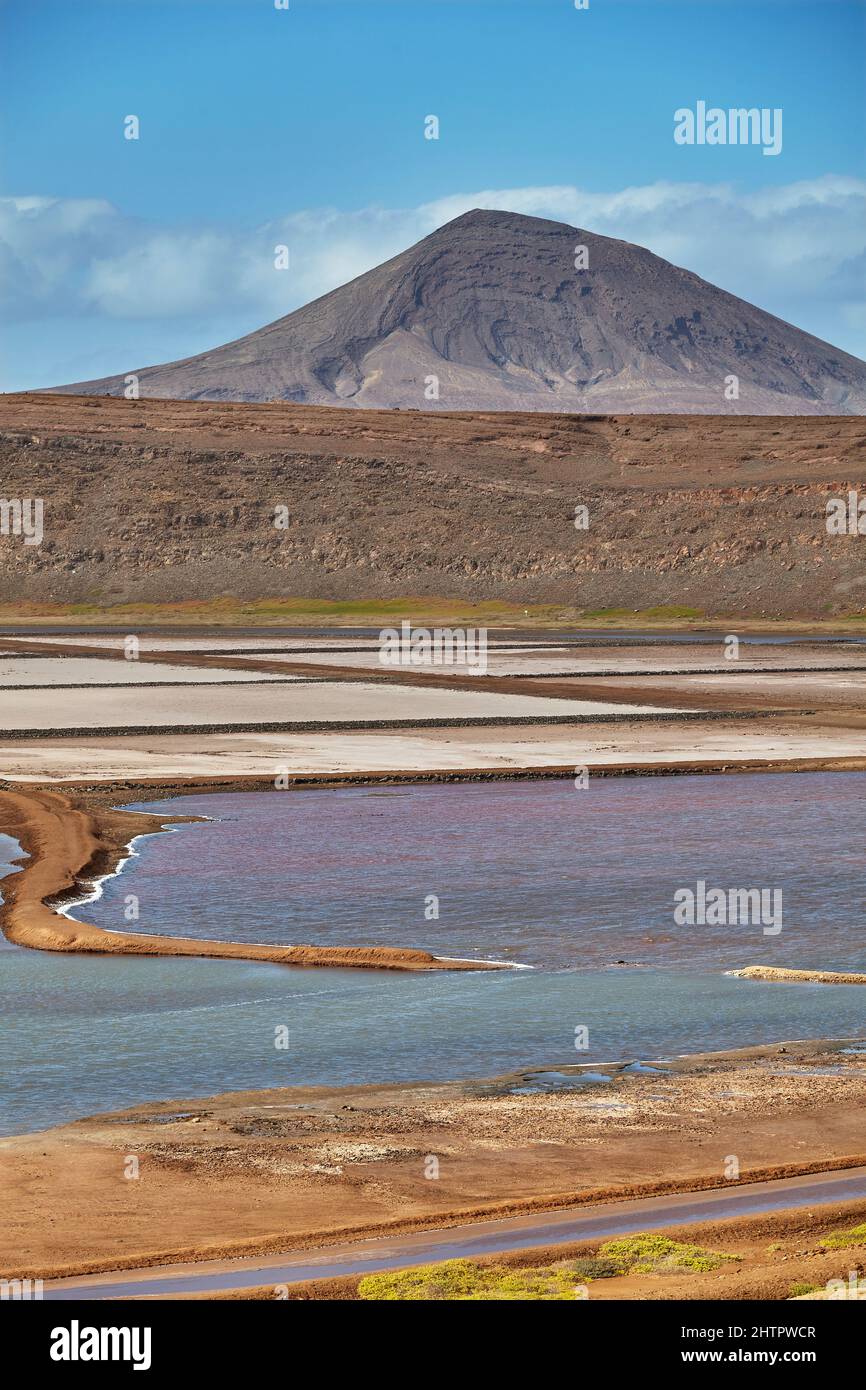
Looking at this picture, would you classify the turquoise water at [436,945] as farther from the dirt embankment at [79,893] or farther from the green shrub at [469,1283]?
the green shrub at [469,1283]

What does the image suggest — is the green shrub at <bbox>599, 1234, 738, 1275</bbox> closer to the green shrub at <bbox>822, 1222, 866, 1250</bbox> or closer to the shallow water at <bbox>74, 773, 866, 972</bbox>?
the green shrub at <bbox>822, 1222, 866, 1250</bbox>

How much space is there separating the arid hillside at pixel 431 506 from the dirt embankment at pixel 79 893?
256 feet

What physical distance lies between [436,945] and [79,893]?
5103 millimetres

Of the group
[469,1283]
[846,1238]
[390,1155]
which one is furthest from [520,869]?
[469,1283]

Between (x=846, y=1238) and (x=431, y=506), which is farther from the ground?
(x=431, y=506)

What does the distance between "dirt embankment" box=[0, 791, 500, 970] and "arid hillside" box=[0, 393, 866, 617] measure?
78117 mm

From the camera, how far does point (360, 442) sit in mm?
138500

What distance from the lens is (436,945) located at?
18.8m

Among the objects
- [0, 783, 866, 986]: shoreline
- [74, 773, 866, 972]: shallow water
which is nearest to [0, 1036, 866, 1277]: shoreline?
[0, 783, 866, 986]: shoreline

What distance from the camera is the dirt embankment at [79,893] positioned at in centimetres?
1805

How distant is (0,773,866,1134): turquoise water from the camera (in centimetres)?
1444

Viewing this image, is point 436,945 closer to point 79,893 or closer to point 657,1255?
point 79,893

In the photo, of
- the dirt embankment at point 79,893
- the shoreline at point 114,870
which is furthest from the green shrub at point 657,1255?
the dirt embankment at point 79,893

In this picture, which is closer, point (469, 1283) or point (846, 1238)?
point (469, 1283)
